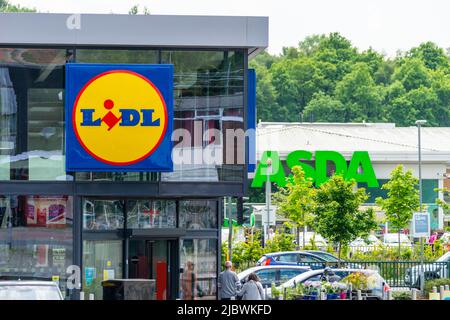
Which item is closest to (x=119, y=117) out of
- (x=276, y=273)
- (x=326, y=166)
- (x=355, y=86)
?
(x=276, y=273)

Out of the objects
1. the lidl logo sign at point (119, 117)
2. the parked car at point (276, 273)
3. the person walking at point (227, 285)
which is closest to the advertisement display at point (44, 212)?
the lidl logo sign at point (119, 117)

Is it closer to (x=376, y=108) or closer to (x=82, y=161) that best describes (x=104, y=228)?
(x=82, y=161)

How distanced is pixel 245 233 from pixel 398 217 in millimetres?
7803

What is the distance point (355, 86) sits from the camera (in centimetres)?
13400

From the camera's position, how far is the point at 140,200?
29125 mm

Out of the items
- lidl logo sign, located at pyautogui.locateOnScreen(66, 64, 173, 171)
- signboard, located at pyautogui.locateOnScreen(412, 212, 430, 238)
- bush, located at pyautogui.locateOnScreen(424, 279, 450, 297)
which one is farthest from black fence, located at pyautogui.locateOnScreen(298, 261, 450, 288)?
lidl logo sign, located at pyautogui.locateOnScreen(66, 64, 173, 171)

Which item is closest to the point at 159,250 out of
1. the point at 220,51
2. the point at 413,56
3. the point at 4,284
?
the point at 220,51

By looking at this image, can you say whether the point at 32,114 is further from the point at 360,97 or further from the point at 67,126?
the point at 360,97

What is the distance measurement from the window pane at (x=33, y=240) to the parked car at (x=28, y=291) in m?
7.37

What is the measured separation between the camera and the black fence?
40219 millimetres

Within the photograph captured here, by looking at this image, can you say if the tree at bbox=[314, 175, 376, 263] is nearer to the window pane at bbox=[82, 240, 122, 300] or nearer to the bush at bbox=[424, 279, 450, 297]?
the bush at bbox=[424, 279, 450, 297]

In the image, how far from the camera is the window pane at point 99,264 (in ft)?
91.2

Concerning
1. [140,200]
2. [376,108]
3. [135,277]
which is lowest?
[135,277]

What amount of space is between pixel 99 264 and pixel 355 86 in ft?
354
